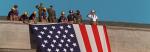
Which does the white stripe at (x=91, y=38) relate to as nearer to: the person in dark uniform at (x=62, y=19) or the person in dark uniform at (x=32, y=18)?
the person in dark uniform at (x=62, y=19)

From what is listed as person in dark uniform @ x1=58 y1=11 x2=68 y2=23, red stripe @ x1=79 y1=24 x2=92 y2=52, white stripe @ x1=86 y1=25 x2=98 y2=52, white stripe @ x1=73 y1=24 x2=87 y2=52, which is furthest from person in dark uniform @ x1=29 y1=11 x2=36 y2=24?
white stripe @ x1=86 y1=25 x2=98 y2=52

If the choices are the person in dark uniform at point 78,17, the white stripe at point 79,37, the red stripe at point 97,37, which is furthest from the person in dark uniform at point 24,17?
the red stripe at point 97,37

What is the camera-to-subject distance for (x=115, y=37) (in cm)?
4781

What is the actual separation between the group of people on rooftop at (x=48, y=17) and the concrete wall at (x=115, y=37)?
1.71 feet

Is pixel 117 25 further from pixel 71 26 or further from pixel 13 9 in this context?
pixel 13 9

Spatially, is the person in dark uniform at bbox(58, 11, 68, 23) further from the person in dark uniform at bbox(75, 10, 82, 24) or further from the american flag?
Answer: the person in dark uniform at bbox(75, 10, 82, 24)

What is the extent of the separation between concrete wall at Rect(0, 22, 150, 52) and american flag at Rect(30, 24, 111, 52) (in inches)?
27.8

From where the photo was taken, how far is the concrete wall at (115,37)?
1779 inches

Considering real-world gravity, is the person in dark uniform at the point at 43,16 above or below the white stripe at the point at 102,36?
above

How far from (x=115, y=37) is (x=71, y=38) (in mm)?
3257

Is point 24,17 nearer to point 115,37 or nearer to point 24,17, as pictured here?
point 24,17

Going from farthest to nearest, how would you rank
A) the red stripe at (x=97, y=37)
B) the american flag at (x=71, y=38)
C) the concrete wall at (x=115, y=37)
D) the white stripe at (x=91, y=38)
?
1. the red stripe at (x=97, y=37)
2. the white stripe at (x=91, y=38)
3. the concrete wall at (x=115, y=37)
4. the american flag at (x=71, y=38)

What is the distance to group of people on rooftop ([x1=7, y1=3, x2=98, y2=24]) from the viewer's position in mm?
44656

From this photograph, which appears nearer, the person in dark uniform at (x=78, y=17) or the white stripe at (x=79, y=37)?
the white stripe at (x=79, y=37)
